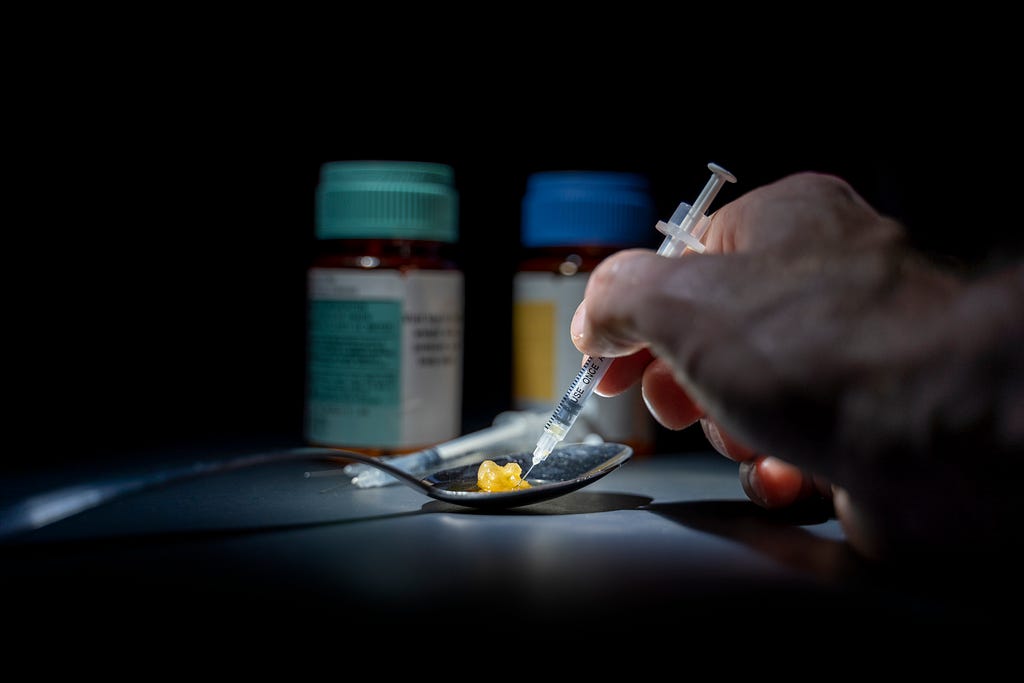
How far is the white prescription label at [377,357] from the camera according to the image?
890 mm

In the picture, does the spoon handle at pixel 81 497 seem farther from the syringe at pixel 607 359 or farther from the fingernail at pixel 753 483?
the fingernail at pixel 753 483

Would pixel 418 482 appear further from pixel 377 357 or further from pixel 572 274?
pixel 572 274

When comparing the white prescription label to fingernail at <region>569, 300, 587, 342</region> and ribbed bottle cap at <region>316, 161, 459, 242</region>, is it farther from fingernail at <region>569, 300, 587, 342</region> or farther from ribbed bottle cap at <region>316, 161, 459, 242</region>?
fingernail at <region>569, 300, 587, 342</region>

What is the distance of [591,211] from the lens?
0.98 m

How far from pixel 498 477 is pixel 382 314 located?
26cm

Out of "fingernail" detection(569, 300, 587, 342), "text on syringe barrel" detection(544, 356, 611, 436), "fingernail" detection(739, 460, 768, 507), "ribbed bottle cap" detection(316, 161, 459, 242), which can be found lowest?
"fingernail" detection(739, 460, 768, 507)

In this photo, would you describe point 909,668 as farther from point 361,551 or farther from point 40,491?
point 40,491

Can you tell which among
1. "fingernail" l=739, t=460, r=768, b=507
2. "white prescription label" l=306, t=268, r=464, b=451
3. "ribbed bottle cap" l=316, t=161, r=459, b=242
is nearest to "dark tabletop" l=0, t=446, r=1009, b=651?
"fingernail" l=739, t=460, r=768, b=507

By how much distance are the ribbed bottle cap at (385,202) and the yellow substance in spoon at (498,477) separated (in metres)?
0.31

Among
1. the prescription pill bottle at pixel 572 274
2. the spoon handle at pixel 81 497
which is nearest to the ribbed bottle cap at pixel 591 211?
the prescription pill bottle at pixel 572 274

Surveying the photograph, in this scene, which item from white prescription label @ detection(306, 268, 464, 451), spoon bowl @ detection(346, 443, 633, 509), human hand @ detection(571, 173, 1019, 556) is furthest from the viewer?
white prescription label @ detection(306, 268, 464, 451)

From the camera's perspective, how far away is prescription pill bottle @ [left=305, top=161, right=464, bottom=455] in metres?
0.89

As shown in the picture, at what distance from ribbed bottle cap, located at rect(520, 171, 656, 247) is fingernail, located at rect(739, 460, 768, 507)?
35cm

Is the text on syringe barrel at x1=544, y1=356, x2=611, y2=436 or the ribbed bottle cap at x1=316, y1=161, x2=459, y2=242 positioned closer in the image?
the text on syringe barrel at x1=544, y1=356, x2=611, y2=436
